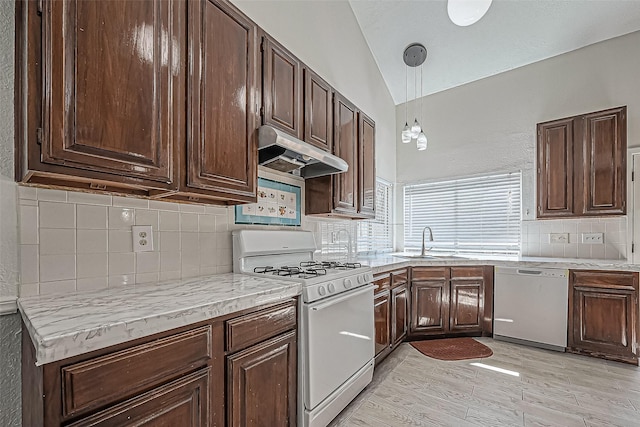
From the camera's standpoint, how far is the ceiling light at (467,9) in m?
2.41

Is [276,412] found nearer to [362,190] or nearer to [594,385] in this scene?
[362,190]

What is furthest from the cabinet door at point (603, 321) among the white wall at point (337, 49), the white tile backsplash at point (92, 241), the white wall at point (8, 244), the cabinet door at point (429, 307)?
the white wall at point (8, 244)

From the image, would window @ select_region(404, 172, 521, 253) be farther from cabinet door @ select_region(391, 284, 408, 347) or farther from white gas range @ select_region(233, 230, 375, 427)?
white gas range @ select_region(233, 230, 375, 427)

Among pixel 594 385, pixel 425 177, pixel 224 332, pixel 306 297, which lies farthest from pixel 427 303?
pixel 224 332

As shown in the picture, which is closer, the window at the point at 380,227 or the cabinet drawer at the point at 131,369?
the cabinet drawer at the point at 131,369

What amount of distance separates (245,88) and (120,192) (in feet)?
2.89

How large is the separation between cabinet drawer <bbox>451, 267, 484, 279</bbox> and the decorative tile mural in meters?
1.85

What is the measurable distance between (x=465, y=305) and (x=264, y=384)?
8.62 ft

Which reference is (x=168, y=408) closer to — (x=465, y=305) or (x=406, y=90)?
(x=465, y=305)

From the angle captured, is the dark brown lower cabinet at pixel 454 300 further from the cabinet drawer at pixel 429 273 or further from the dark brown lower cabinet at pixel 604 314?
the dark brown lower cabinet at pixel 604 314

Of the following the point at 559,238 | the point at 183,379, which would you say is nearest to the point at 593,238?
the point at 559,238

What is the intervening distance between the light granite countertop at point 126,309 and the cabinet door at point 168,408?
204 mm

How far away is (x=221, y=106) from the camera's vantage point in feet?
5.41

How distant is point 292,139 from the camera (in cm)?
190
